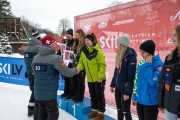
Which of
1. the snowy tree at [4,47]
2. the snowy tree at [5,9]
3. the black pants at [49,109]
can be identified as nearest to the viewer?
the black pants at [49,109]

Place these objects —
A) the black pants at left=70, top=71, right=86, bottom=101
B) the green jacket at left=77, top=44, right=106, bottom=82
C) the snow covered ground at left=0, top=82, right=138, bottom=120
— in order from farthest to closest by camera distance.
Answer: the snow covered ground at left=0, top=82, right=138, bottom=120 → the black pants at left=70, top=71, right=86, bottom=101 → the green jacket at left=77, top=44, right=106, bottom=82

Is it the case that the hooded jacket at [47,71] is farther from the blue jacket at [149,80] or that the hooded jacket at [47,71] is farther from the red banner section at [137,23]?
the red banner section at [137,23]

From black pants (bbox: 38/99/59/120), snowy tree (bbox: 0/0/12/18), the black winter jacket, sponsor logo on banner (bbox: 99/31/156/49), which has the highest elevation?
snowy tree (bbox: 0/0/12/18)

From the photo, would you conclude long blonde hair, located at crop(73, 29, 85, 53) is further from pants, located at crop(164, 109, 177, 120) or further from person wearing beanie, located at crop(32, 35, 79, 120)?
pants, located at crop(164, 109, 177, 120)

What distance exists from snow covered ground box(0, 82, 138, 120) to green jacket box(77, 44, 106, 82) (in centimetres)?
126

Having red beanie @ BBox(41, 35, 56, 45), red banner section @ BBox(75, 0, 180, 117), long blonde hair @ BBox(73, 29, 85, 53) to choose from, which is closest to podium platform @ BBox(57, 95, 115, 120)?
red banner section @ BBox(75, 0, 180, 117)

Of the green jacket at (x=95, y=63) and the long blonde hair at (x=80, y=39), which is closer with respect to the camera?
the green jacket at (x=95, y=63)

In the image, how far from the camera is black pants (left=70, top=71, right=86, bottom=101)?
188 inches

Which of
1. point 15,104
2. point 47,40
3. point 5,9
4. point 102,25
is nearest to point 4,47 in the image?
point 5,9

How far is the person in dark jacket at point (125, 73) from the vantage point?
3.38m

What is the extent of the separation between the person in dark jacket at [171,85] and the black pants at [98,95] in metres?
1.65

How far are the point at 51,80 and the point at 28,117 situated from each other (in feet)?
6.77

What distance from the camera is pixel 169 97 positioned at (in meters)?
2.45

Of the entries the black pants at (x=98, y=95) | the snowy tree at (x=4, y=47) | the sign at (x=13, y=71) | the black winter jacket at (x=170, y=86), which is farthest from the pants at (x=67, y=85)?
the snowy tree at (x=4, y=47)
